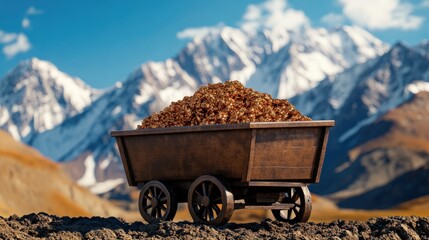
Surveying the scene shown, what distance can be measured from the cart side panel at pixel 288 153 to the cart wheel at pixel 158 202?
165cm

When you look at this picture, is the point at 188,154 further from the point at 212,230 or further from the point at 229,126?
the point at 212,230

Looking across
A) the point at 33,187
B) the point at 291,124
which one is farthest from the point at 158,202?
the point at 33,187

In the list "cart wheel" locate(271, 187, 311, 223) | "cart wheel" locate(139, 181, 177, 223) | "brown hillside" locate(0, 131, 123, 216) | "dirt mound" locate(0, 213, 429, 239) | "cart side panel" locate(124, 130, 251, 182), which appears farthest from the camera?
"brown hillside" locate(0, 131, 123, 216)

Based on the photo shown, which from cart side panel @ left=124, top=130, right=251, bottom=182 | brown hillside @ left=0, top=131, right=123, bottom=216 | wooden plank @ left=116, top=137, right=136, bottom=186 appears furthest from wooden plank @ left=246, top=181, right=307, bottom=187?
brown hillside @ left=0, top=131, right=123, bottom=216

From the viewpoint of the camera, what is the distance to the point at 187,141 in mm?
11977

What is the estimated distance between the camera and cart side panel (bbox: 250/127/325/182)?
37.9 feet

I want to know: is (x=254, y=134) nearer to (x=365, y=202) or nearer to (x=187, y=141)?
(x=187, y=141)

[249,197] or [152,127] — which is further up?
[152,127]

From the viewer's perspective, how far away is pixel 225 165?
11.6 m

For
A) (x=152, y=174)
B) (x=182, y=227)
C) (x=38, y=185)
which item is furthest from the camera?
(x=38, y=185)

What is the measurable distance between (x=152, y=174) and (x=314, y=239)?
149 inches

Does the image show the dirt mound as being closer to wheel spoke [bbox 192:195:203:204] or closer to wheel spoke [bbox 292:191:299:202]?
wheel spoke [bbox 192:195:203:204]

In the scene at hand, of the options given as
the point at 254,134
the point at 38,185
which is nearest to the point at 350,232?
the point at 254,134

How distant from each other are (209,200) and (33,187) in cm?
8241
